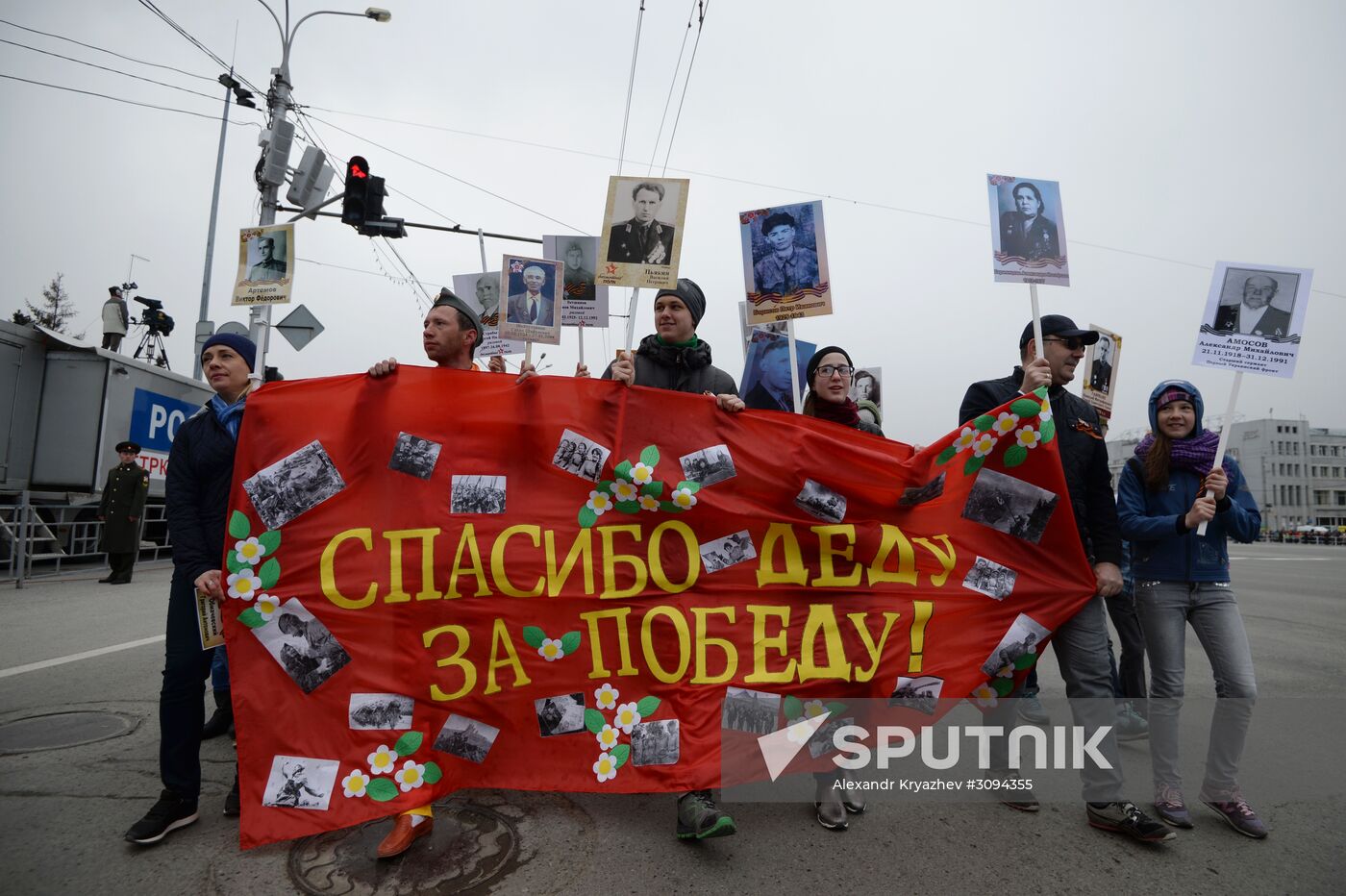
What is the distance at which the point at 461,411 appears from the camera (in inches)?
127

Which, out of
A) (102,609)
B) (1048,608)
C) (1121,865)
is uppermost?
(1048,608)

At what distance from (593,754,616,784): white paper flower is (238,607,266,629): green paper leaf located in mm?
1468

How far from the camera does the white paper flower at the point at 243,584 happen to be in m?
2.87

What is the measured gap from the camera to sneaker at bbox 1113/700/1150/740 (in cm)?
434

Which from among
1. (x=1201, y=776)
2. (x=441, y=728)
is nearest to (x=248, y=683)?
(x=441, y=728)

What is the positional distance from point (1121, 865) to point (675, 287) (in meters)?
3.12

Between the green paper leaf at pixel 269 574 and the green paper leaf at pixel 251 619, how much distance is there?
0.33 ft

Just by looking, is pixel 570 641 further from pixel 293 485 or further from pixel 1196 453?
pixel 1196 453

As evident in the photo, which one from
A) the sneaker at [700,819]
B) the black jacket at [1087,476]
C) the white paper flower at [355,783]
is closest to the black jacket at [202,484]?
the white paper flower at [355,783]

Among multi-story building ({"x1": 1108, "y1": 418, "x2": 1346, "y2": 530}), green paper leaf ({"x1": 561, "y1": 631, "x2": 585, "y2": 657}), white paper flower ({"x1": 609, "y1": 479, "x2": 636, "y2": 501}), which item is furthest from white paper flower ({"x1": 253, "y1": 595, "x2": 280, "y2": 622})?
multi-story building ({"x1": 1108, "y1": 418, "x2": 1346, "y2": 530})

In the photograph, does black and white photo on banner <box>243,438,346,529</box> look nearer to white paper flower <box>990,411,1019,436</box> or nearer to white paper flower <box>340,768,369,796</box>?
white paper flower <box>340,768,369,796</box>

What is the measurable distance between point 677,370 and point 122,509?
958cm

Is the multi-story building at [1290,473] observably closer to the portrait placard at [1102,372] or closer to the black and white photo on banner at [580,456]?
the portrait placard at [1102,372]

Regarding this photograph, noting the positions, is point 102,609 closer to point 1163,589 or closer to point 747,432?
point 747,432
